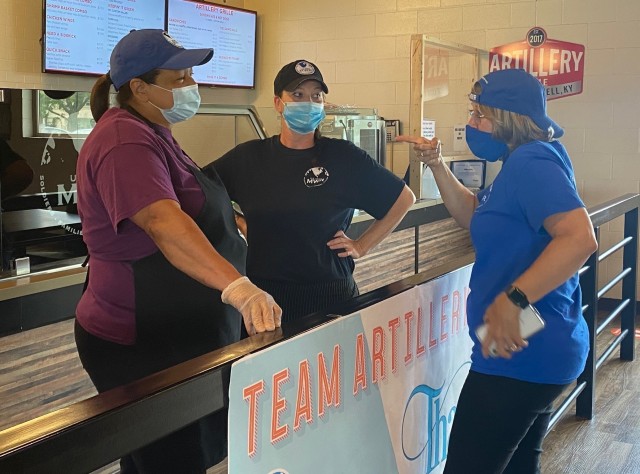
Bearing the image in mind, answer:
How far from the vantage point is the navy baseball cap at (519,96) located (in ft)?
5.85

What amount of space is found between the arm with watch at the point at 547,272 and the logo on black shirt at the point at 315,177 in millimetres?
897

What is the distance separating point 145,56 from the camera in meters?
1.78

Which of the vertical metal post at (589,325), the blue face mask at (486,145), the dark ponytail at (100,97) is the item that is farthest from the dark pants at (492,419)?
the vertical metal post at (589,325)

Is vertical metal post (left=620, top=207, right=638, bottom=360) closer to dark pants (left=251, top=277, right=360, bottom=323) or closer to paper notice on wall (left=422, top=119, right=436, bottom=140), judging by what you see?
paper notice on wall (left=422, top=119, right=436, bottom=140)

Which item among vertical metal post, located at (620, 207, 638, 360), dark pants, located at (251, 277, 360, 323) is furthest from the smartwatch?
vertical metal post, located at (620, 207, 638, 360)

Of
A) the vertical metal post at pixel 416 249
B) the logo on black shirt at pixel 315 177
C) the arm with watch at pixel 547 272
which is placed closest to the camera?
the arm with watch at pixel 547 272

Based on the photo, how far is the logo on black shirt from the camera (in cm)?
237

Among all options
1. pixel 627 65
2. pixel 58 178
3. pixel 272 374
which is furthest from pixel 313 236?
pixel 627 65

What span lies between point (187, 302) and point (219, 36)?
515 cm

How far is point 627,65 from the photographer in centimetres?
559

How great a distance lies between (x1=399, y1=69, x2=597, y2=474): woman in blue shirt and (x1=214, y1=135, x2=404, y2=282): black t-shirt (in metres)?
0.63

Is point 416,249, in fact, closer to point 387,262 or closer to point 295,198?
point 387,262

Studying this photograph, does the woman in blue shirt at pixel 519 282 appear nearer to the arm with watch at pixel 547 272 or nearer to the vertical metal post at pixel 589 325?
the arm with watch at pixel 547 272

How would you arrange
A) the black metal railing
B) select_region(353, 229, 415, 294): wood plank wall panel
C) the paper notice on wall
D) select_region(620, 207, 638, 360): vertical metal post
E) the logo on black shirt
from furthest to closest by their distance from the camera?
1. the paper notice on wall
2. select_region(620, 207, 638, 360): vertical metal post
3. select_region(353, 229, 415, 294): wood plank wall panel
4. the black metal railing
5. the logo on black shirt
